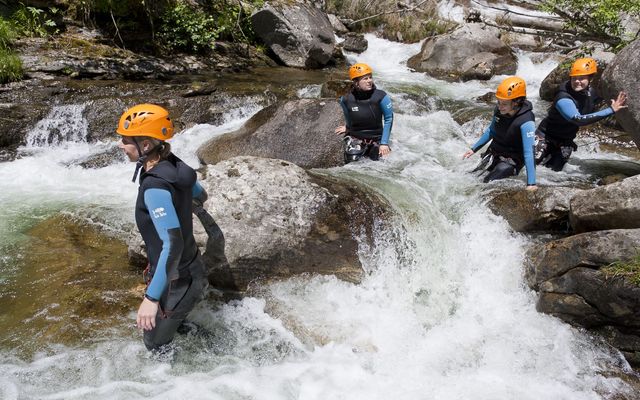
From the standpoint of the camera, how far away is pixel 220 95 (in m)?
10.2

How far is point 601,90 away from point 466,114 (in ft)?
12.2

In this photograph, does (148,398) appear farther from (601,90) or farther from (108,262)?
(601,90)

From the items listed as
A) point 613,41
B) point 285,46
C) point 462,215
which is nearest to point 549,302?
point 462,215

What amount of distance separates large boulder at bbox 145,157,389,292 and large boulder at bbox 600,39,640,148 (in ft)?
10.9

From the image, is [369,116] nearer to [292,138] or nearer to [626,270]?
[292,138]

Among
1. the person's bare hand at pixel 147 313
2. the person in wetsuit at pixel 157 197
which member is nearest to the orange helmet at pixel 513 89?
the person in wetsuit at pixel 157 197

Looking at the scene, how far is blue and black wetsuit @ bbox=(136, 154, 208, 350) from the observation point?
2928 millimetres

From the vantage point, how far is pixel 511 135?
5.85 meters

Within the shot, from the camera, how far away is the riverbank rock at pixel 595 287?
13.0 feet

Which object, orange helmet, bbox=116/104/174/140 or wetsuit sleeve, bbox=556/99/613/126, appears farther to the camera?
wetsuit sleeve, bbox=556/99/613/126

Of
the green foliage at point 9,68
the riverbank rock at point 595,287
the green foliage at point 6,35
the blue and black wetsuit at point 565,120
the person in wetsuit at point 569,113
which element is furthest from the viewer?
the green foliage at point 6,35

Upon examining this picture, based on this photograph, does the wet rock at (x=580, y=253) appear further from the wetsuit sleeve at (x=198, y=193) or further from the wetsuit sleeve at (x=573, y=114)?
the wetsuit sleeve at (x=198, y=193)

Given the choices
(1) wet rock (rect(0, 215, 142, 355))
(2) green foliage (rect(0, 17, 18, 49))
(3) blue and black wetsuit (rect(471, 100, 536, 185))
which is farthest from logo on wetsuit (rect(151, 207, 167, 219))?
(2) green foliage (rect(0, 17, 18, 49))

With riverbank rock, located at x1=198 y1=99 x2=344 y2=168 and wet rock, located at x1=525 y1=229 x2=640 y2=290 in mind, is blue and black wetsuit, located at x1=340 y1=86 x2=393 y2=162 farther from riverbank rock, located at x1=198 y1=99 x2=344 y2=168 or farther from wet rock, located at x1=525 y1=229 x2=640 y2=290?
wet rock, located at x1=525 y1=229 x2=640 y2=290
